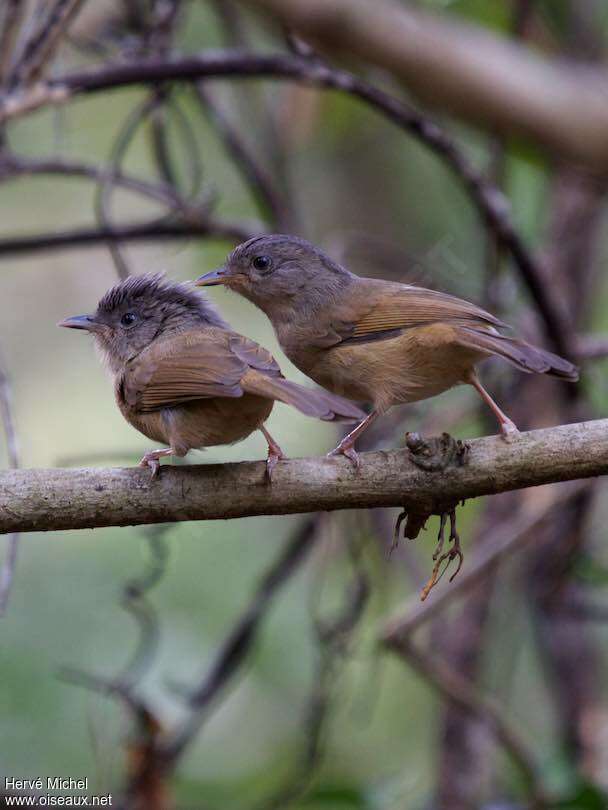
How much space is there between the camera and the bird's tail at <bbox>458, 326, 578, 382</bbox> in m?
3.02

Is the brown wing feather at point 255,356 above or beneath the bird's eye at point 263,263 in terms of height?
beneath

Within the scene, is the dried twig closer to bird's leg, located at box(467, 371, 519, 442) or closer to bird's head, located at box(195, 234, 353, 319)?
bird's leg, located at box(467, 371, 519, 442)

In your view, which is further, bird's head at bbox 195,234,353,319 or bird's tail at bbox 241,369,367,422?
bird's head at bbox 195,234,353,319

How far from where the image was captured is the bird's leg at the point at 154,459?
281 cm

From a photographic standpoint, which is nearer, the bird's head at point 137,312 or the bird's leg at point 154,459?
the bird's leg at point 154,459

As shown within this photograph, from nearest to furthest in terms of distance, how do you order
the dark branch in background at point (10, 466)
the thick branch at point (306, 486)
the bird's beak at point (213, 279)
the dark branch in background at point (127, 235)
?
the thick branch at point (306, 486) < the dark branch in background at point (10, 466) < the bird's beak at point (213, 279) < the dark branch in background at point (127, 235)

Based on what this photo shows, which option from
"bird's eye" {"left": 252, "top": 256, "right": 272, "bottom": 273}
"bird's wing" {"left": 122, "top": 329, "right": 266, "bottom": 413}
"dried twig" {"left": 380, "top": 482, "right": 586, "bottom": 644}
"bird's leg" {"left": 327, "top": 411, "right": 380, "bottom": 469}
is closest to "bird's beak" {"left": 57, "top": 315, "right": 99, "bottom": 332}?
Result: "bird's wing" {"left": 122, "top": 329, "right": 266, "bottom": 413}

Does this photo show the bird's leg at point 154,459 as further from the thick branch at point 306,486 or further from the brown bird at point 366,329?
the brown bird at point 366,329

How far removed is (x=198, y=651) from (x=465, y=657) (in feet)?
5.11

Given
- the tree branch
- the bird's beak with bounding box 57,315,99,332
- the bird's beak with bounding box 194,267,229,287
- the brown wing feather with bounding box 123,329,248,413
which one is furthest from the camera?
the bird's beak with bounding box 57,315,99,332

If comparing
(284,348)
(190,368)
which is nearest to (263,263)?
(284,348)

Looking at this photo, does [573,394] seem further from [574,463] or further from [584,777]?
[574,463]

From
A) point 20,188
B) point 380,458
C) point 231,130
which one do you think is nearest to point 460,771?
point 380,458

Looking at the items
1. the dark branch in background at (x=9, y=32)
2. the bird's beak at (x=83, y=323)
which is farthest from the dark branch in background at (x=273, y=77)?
the bird's beak at (x=83, y=323)
